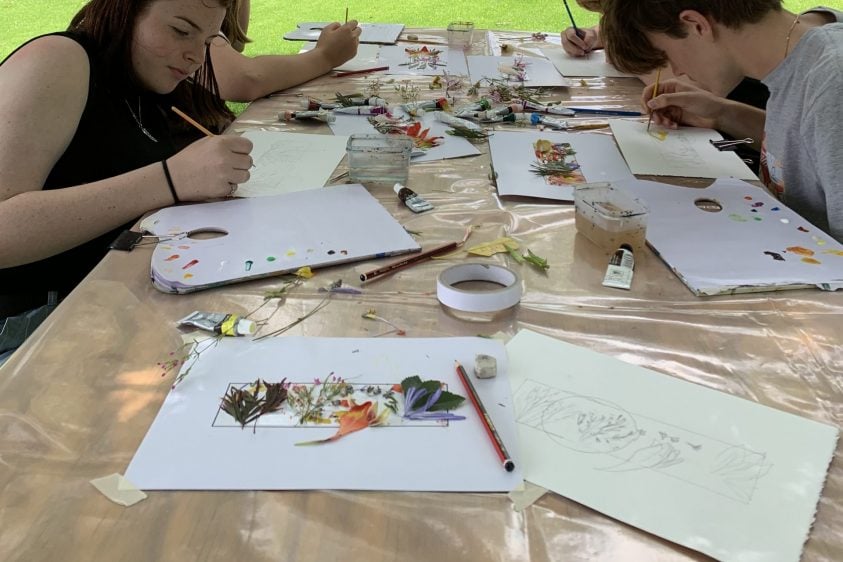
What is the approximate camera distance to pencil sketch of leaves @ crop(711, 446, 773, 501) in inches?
23.5

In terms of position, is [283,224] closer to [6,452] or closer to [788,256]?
[6,452]

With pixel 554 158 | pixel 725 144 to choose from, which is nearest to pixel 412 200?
pixel 554 158

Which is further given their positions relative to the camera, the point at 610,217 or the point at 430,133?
the point at 430,133

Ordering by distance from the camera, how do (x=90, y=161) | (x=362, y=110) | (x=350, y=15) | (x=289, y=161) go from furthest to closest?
(x=350, y=15) → (x=362, y=110) → (x=289, y=161) → (x=90, y=161)

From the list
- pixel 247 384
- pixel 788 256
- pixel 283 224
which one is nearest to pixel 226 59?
pixel 283 224

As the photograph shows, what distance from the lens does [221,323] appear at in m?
0.81

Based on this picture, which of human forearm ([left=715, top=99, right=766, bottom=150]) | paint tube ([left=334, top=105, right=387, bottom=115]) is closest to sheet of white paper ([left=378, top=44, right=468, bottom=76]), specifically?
paint tube ([left=334, top=105, right=387, bottom=115])

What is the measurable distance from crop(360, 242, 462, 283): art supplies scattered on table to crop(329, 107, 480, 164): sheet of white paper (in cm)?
41

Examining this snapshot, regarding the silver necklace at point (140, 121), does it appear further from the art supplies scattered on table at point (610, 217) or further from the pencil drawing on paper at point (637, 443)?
the pencil drawing on paper at point (637, 443)

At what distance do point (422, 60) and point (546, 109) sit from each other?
1.98ft

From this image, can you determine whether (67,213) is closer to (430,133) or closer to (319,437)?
(319,437)

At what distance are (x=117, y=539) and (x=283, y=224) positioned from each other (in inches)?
23.6

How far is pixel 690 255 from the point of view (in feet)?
3.25

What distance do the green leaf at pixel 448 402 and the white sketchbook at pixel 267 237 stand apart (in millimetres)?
335
